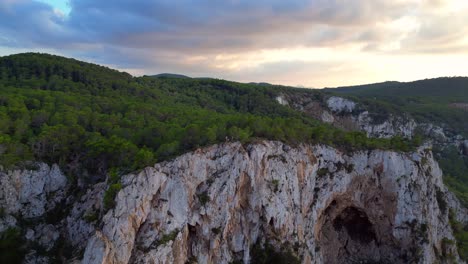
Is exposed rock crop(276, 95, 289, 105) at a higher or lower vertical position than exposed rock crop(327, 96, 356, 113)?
higher

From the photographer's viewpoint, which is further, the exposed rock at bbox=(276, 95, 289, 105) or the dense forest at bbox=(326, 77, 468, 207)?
the exposed rock at bbox=(276, 95, 289, 105)

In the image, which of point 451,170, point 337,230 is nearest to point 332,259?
point 337,230

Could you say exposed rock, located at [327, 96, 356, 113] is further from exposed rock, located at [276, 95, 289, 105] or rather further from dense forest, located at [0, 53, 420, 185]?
dense forest, located at [0, 53, 420, 185]

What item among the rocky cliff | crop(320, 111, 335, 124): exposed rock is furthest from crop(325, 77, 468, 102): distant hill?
the rocky cliff

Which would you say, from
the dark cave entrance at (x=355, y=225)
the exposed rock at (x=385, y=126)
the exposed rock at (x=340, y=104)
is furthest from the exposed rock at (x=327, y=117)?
the dark cave entrance at (x=355, y=225)

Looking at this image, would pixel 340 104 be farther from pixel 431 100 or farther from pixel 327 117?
pixel 431 100

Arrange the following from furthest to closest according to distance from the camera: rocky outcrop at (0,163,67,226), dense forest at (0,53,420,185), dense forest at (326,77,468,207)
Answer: dense forest at (326,77,468,207) < dense forest at (0,53,420,185) < rocky outcrop at (0,163,67,226)

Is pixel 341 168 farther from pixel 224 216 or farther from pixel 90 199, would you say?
pixel 90 199
